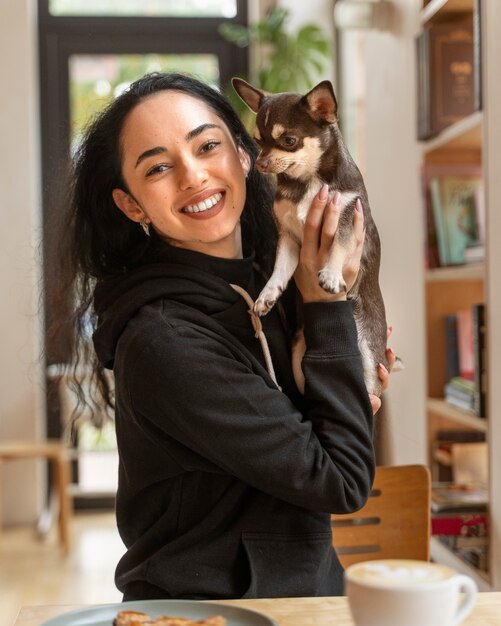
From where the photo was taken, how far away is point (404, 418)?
3.39 metres

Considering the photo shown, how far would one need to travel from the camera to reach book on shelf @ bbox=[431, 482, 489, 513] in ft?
8.52

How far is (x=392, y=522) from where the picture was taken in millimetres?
1902

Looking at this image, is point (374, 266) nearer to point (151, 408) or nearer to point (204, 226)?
point (204, 226)

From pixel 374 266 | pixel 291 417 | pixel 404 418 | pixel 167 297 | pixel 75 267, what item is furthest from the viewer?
pixel 404 418

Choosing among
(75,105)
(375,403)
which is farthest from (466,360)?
(75,105)

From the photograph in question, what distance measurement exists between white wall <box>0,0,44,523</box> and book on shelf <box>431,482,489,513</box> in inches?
125

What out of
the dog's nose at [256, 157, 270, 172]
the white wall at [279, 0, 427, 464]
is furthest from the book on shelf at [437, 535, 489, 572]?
the dog's nose at [256, 157, 270, 172]

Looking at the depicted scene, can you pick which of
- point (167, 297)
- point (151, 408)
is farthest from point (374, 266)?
point (151, 408)

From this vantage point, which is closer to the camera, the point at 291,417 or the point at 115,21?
the point at 291,417

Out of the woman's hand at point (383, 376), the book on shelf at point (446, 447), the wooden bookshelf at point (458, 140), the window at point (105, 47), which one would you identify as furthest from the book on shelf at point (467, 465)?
the window at point (105, 47)

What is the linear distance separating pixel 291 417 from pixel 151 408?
21cm

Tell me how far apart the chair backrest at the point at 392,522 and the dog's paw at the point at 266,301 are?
0.57m

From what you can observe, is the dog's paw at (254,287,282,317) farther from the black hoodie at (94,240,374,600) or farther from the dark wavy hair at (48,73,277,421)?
the dark wavy hair at (48,73,277,421)

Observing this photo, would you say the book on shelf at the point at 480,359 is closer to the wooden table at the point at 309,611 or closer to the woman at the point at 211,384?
the woman at the point at 211,384
